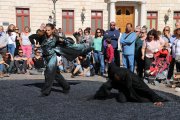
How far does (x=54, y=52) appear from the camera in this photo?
27.3 feet

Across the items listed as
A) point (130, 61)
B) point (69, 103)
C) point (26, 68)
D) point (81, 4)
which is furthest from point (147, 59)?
point (81, 4)

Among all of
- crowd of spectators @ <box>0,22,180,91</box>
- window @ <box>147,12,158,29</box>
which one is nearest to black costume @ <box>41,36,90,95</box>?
crowd of spectators @ <box>0,22,180,91</box>

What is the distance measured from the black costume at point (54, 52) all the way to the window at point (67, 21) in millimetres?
16235

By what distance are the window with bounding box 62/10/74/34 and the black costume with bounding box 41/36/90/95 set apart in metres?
16.2

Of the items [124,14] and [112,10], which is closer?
[112,10]

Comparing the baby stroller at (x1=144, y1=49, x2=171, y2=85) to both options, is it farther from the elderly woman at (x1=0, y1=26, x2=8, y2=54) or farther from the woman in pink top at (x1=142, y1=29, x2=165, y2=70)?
the elderly woman at (x1=0, y1=26, x2=8, y2=54)

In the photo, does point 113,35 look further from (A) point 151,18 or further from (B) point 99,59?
(A) point 151,18

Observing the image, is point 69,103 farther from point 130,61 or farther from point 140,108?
point 130,61

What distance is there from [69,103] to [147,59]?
384cm

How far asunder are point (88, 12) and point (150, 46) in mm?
14451

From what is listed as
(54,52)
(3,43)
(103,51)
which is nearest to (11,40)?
(3,43)

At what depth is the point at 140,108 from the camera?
23.4 feet

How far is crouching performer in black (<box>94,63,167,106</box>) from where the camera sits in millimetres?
7297

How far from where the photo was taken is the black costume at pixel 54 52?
8.19m
